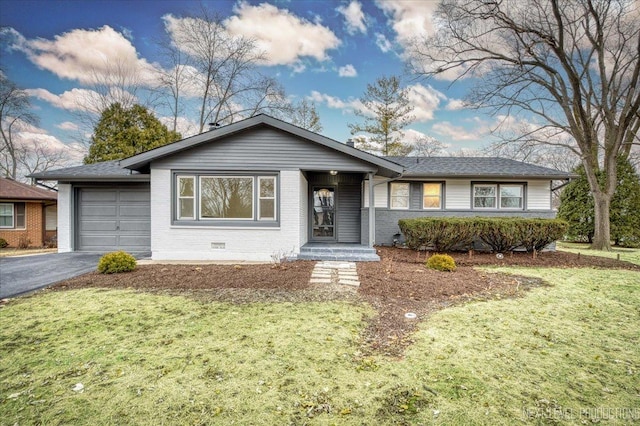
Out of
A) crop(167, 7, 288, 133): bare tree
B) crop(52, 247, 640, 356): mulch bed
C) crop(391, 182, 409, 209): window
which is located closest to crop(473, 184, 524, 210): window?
crop(391, 182, 409, 209): window

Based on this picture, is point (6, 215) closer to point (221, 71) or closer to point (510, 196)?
point (221, 71)

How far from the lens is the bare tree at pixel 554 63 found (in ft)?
44.1

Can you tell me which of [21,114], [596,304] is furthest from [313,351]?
[21,114]

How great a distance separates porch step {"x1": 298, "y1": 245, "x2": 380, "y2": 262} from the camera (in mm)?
9289

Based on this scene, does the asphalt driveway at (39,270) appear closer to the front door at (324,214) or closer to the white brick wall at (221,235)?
the white brick wall at (221,235)

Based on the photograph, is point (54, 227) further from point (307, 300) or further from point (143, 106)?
point (307, 300)

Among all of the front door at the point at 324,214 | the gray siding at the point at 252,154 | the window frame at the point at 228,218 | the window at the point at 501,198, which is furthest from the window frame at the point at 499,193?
the window frame at the point at 228,218

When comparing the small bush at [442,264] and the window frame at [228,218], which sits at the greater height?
the window frame at [228,218]

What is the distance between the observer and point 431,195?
1310 centimetres

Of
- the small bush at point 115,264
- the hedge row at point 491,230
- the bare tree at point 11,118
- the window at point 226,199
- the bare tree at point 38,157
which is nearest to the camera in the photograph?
the small bush at point 115,264

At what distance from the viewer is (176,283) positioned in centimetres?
667

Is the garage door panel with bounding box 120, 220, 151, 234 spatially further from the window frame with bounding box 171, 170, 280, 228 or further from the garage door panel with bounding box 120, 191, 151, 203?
the window frame with bounding box 171, 170, 280, 228

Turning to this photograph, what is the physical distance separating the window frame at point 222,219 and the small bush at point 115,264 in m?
2.01

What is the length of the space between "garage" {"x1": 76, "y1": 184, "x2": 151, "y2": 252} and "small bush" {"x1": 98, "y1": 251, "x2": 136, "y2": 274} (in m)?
3.89
